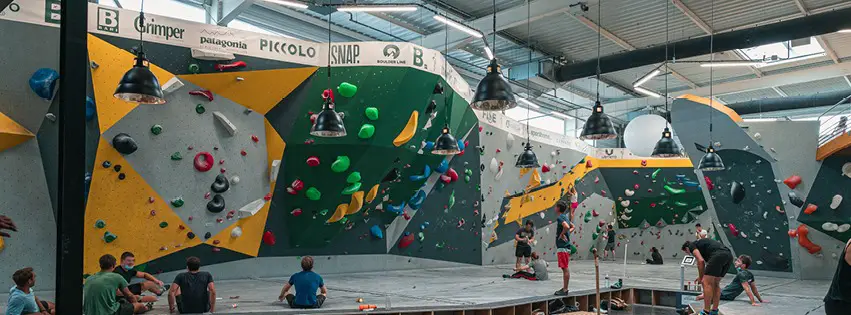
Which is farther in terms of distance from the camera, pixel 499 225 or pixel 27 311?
pixel 499 225

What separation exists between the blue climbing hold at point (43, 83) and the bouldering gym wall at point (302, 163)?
25mm

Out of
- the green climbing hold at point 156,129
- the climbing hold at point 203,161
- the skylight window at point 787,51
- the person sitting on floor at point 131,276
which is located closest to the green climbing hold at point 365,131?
the climbing hold at point 203,161

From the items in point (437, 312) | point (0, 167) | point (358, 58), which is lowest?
point (437, 312)

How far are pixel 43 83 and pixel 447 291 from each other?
6.11m

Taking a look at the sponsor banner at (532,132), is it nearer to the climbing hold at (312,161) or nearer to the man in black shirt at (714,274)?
the climbing hold at (312,161)

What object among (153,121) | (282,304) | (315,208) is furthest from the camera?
(315,208)

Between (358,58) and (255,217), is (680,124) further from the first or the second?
(255,217)

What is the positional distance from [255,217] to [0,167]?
367cm

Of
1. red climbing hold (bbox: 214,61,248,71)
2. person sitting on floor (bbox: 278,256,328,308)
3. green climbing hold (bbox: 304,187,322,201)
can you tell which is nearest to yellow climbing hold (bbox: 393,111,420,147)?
green climbing hold (bbox: 304,187,322,201)

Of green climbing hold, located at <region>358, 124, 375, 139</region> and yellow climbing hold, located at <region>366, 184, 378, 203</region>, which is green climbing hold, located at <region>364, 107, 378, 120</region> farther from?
yellow climbing hold, located at <region>366, 184, 378, 203</region>

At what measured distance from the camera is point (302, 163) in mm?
10336

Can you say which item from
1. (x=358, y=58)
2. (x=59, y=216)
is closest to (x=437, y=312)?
(x=358, y=58)

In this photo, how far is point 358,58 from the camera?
1023cm

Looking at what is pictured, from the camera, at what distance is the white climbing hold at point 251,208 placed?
9.94 m
